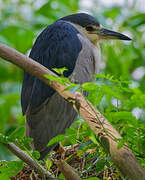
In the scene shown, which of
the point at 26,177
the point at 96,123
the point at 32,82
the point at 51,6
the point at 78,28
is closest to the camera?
the point at 96,123

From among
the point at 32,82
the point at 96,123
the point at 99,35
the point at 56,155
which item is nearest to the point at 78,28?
the point at 99,35

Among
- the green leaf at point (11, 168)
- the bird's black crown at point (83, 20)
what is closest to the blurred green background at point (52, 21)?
the bird's black crown at point (83, 20)

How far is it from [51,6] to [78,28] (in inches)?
34.5

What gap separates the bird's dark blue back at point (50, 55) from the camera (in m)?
2.67

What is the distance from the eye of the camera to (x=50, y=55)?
9.34ft

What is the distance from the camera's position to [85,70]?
117 inches

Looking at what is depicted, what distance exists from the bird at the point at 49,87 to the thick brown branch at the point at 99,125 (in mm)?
716

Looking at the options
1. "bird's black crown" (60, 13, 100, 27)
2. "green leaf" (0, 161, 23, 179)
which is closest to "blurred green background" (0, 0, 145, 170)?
"bird's black crown" (60, 13, 100, 27)

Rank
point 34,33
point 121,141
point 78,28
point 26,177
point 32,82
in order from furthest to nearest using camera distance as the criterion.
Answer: point 34,33 → point 78,28 → point 32,82 → point 26,177 → point 121,141

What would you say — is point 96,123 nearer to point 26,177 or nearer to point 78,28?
point 26,177

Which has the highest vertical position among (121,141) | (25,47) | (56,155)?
(121,141)

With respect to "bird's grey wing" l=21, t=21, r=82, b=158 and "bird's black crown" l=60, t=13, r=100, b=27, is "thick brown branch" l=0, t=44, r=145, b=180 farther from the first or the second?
"bird's black crown" l=60, t=13, r=100, b=27

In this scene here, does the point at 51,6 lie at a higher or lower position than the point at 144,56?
higher

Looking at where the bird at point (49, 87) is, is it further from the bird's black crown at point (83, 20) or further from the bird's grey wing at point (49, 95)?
the bird's black crown at point (83, 20)
